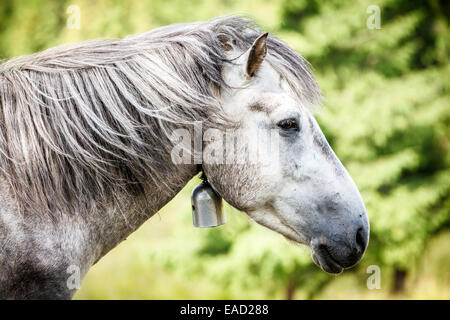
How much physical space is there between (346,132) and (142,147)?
5.35 m

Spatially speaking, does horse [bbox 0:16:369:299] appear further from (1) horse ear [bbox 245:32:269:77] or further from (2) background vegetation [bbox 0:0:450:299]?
(2) background vegetation [bbox 0:0:450:299]

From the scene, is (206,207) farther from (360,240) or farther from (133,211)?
(360,240)

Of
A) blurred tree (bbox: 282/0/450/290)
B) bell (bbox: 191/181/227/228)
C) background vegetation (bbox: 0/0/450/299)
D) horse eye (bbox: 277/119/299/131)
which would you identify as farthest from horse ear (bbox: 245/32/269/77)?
blurred tree (bbox: 282/0/450/290)

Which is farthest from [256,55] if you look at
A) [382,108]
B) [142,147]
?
[382,108]

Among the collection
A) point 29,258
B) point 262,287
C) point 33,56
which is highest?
point 33,56

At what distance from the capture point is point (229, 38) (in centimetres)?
253

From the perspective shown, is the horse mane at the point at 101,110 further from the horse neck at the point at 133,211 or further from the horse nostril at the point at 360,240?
the horse nostril at the point at 360,240

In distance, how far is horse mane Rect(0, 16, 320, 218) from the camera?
6.88 ft

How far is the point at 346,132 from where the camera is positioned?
6.96 meters

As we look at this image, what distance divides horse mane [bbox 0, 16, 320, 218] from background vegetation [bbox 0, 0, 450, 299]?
4180 millimetres

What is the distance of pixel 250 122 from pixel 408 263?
23.4ft

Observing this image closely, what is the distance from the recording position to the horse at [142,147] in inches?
80.7
